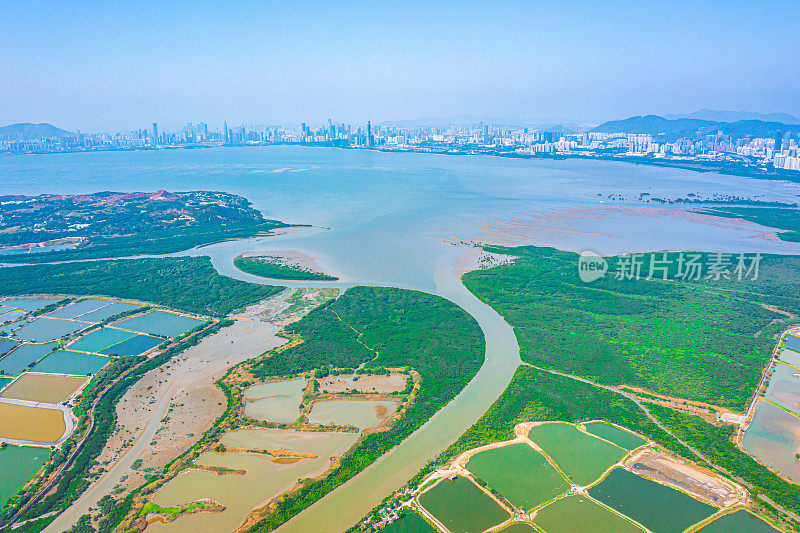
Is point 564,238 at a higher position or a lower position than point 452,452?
higher

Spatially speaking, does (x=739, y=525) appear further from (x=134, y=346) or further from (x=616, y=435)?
(x=134, y=346)

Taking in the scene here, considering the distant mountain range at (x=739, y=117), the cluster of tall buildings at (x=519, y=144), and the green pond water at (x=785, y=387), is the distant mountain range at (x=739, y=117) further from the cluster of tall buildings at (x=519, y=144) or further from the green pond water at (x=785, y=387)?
the green pond water at (x=785, y=387)

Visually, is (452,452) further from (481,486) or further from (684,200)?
(684,200)

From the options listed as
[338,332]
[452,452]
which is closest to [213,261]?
[338,332]

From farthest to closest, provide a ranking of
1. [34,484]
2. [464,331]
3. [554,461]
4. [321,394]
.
Answer: [464,331]
[321,394]
[554,461]
[34,484]

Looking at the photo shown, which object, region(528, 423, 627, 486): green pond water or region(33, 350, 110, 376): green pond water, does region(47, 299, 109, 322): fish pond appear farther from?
region(528, 423, 627, 486): green pond water

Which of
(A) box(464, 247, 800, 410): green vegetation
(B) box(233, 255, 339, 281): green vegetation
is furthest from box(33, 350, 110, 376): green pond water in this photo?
(A) box(464, 247, 800, 410): green vegetation

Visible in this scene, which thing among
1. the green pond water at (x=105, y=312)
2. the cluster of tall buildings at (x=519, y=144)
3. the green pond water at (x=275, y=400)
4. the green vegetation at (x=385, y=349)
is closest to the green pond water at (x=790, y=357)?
the green vegetation at (x=385, y=349)
